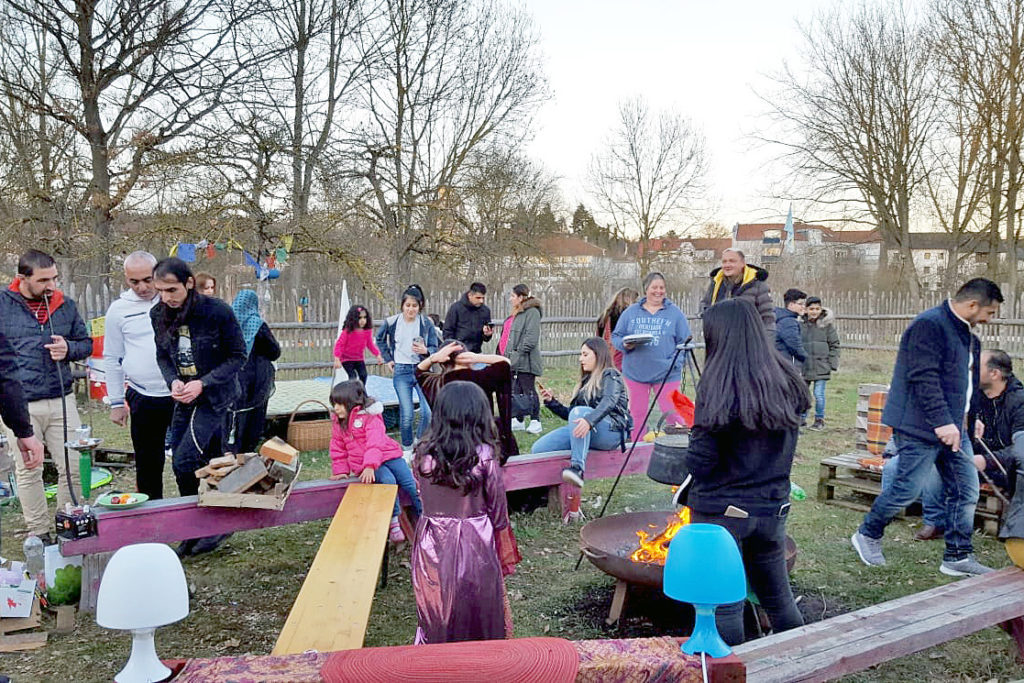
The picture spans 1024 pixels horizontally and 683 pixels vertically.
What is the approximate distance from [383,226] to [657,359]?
1101 centimetres

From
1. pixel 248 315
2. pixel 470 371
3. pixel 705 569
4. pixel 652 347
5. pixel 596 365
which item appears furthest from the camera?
pixel 652 347

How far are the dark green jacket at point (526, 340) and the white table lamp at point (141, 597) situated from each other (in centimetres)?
668

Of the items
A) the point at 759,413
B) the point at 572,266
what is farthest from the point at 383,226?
the point at 759,413

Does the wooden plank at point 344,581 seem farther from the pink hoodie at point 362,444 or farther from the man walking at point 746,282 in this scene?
the man walking at point 746,282

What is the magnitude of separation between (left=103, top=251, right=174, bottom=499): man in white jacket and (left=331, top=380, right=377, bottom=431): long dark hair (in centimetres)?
98

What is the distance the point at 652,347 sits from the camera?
22.0 feet

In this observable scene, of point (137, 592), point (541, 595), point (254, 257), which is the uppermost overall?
point (254, 257)

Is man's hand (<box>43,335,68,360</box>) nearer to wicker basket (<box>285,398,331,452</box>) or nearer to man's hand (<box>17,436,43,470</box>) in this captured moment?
man's hand (<box>17,436,43,470</box>)

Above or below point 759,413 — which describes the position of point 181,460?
→ below

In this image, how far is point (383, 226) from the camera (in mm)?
16547

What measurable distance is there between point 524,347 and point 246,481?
476cm

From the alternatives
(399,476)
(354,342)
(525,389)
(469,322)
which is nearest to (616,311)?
(525,389)

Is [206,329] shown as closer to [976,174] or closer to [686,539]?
[686,539]

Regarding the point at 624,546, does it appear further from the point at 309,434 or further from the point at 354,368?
the point at 354,368
